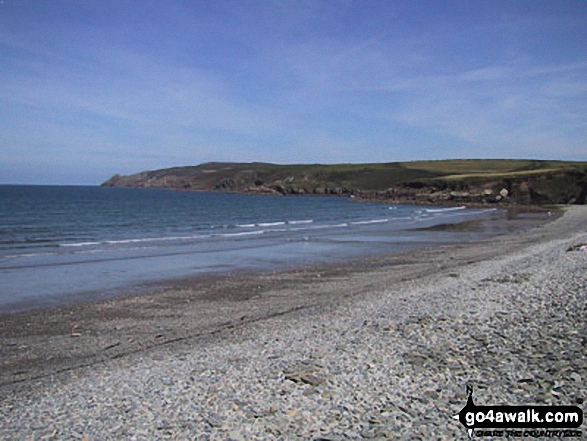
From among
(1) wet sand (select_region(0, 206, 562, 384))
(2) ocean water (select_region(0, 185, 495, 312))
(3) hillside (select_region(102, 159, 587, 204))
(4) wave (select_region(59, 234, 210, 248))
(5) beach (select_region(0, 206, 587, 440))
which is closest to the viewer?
(5) beach (select_region(0, 206, 587, 440))

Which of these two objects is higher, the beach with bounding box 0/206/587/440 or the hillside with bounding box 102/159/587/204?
the hillside with bounding box 102/159/587/204

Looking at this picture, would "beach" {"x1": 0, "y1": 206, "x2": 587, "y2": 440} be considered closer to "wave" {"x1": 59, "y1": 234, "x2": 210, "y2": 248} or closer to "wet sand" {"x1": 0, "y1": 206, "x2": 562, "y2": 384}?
"wet sand" {"x1": 0, "y1": 206, "x2": 562, "y2": 384}

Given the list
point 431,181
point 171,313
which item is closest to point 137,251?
point 171,313

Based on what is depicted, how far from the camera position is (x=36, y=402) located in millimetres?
7703

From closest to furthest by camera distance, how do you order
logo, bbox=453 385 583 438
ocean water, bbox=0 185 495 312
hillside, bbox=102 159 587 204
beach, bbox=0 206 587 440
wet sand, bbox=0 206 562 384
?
1. logo, bbox=453 385 583 438
2. beach, bbox=0 206 587 440
3. wet sand, bbox=0 206 562 384
4. ocean water, bbox=0 185 495 312
5. hillside, bbox=102 159 587 204

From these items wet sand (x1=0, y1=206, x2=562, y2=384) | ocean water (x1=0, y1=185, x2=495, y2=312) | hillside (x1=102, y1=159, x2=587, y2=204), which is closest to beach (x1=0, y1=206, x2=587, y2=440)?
wet sand (x1=0, y1=206, x2=562, y2=384)

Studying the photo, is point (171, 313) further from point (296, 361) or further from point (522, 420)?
point (522, 420)

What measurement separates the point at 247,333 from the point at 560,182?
99.5m

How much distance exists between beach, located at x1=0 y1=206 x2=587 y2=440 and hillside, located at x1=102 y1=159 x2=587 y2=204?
88.1 meters

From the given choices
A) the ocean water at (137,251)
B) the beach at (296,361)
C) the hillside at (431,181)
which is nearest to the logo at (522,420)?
the beach at (296,361)

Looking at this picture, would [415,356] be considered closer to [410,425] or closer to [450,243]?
[410,425]

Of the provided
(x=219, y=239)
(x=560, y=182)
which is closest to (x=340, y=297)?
(x=219, y=239)

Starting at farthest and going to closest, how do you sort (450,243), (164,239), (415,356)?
1. (164,239)
2. (450,243)
3. (415,356)

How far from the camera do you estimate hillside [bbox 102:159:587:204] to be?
317 ft
